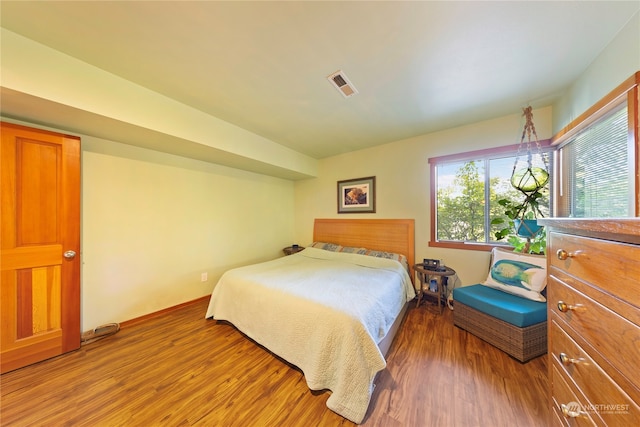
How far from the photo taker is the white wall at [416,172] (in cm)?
252

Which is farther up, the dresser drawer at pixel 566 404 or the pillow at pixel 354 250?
the pillow at pixel 354 250

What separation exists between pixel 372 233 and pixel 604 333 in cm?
284

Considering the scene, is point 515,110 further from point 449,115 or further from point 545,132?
point 449,115

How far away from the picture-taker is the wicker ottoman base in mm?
1715

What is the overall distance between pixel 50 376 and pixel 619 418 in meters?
3.18

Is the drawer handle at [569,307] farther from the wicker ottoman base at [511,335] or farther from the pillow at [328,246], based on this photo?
the pillow at [328,246]

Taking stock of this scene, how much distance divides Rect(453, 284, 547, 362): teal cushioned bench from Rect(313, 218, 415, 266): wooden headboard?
0.97 m

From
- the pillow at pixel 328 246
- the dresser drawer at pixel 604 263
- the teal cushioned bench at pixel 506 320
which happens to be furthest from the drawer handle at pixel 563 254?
the pillow at pixel 328 246

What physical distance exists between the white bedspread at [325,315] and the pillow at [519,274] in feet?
3.16

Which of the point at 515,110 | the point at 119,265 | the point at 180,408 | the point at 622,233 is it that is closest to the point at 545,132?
the point at 515,110

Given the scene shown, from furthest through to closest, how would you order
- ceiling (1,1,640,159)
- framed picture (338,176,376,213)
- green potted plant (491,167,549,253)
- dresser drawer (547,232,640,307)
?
1. framed picture (338,176,376,213)
2. green potted plant (491,167,549,253)
3. ceiling (1,1,640,159)
4. dresser drawer (547,232,640,307)

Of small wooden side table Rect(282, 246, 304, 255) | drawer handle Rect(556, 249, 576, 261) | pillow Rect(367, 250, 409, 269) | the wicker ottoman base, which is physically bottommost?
the wicker ottoman base

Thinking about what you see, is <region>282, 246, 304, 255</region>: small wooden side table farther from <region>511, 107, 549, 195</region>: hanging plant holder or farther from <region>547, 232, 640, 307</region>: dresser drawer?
<region>547, 232, 640, 307</region>: dresser drawer

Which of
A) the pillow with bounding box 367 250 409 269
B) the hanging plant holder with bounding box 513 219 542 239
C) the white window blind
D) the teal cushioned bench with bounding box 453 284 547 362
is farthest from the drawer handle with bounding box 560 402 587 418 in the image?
the pillow with bounding box 367 250 409 269
